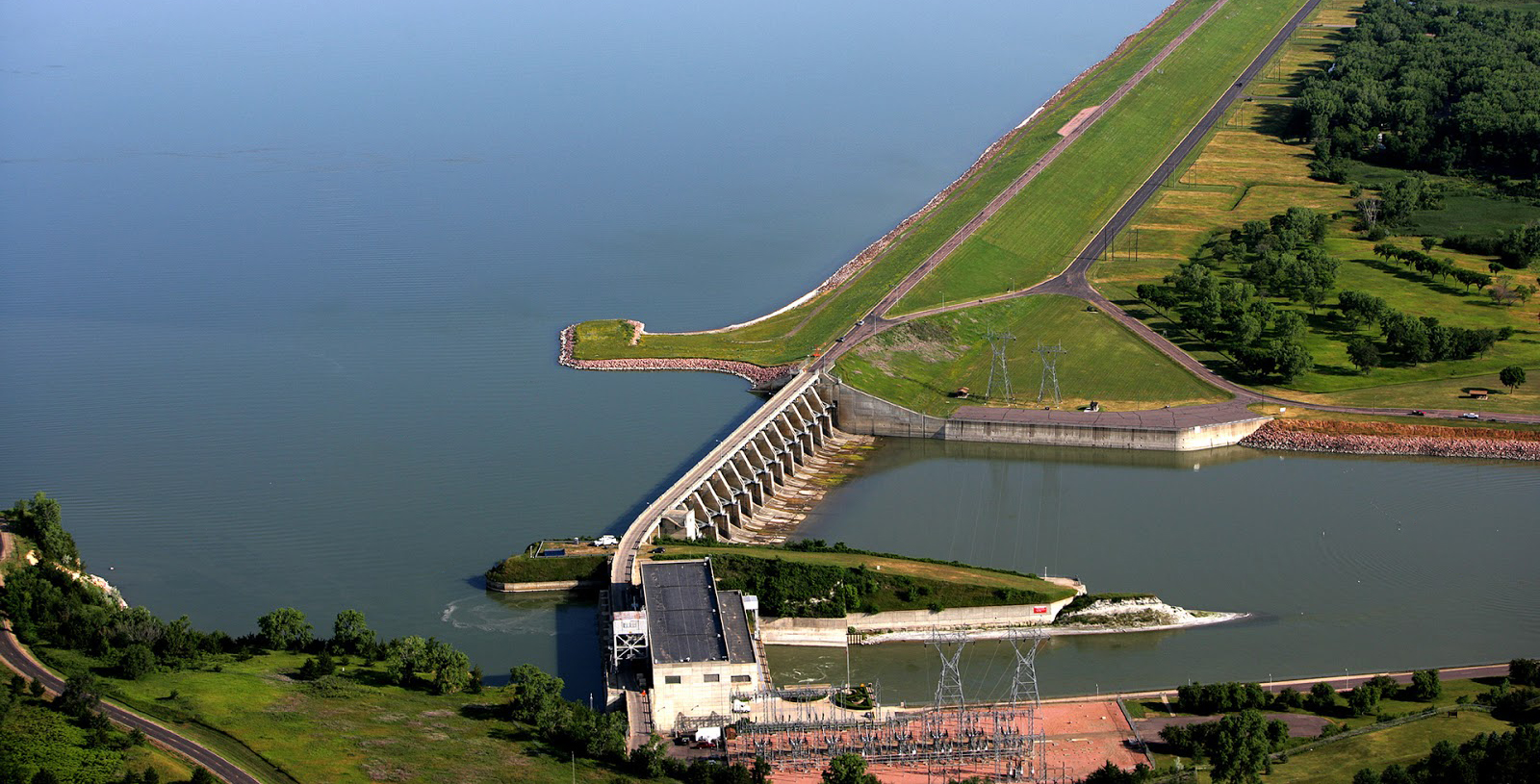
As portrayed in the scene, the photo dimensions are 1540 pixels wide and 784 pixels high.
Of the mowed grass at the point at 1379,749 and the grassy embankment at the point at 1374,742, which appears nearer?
the mowed grass at the point at 1379,749

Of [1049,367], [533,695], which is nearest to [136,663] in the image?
[533,695]

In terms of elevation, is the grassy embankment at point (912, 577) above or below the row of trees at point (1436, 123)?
below

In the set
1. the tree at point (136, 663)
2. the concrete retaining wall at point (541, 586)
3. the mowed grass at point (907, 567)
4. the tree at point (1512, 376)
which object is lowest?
the tree at point (136, 663)

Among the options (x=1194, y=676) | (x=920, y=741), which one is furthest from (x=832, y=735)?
(x=1194, y=676)

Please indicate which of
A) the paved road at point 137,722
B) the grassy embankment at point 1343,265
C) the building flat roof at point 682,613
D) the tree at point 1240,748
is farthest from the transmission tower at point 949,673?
the grassy embankment at point 1343,265

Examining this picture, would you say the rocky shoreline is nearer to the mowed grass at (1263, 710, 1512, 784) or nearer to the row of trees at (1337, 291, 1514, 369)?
the row of trees at (1337, 291, 1514, 369)

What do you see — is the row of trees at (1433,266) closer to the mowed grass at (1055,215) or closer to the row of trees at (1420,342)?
the row of trees at (1420,342)

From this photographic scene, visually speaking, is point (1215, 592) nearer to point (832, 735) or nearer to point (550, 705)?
point (832, 735)
